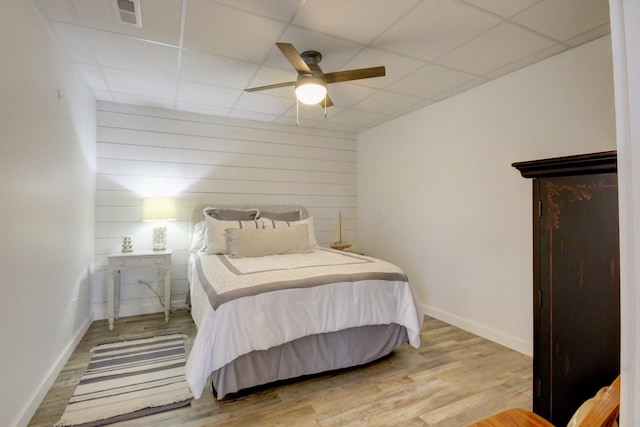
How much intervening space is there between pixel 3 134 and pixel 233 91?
1997mm

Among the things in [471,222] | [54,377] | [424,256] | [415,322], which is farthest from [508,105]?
[54,377]

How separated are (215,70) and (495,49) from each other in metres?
2.23

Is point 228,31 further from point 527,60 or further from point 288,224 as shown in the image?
point 527,60

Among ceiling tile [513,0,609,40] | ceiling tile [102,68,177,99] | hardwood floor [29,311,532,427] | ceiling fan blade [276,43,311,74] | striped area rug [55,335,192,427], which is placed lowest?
hardwood floor [29,311,532,427]

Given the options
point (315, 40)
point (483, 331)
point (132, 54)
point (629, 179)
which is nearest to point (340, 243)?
point (483, 331)

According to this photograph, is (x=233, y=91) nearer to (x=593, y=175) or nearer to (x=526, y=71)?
(x=526, y=71)

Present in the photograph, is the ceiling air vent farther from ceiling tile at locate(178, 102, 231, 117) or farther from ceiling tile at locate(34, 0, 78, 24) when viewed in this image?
ceiling tile at locate(178, 102, 231, 117)

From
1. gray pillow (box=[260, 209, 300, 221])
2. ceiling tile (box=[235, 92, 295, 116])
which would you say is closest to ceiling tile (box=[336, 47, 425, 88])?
ceiling tile (box=[235, 92, 295, 116])

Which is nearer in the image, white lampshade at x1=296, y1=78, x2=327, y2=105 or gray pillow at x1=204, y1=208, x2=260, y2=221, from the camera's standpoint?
white lampshade at x1=296, y1=78, x2=327, y2=105

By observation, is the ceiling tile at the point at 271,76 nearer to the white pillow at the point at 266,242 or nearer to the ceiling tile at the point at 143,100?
the ceiling tile at the point at 143,100

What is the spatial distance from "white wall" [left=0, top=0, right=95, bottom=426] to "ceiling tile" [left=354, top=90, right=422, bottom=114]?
266cm

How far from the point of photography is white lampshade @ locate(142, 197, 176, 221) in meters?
3.45

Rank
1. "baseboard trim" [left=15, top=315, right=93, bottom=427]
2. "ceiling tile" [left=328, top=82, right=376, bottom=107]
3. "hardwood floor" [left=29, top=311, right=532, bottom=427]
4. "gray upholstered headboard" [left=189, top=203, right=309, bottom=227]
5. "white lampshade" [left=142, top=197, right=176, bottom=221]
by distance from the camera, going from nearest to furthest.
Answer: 1. "baseboard trim" [left=15, top=315, right=93, bottom=427]
2. "hardwood floor" [left=29, top=311, right=532, bottom=427]
3. "ceiling tile" [left=328, top=82, right=376, bottom=107]
4. "white lampshade" [left=142, top=197, right=176, bottom=221]
5. "gray upholstered headboard" [left=189, top=203, right=309, bottom=227]

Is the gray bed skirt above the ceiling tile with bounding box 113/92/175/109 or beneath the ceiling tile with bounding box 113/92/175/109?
beneath
